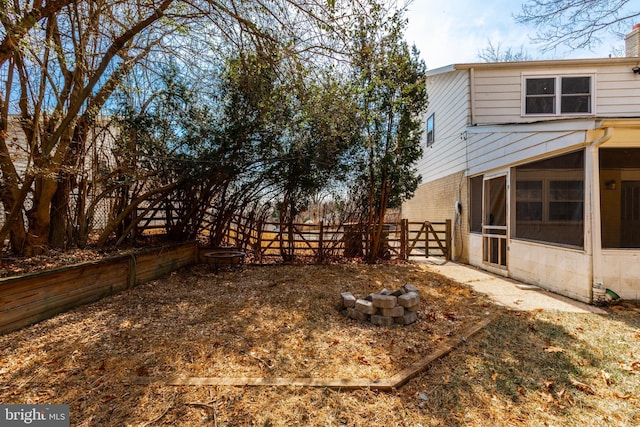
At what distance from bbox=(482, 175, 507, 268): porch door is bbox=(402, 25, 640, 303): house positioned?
23mm

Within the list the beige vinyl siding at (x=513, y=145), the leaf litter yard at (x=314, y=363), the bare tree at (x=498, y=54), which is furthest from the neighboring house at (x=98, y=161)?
the bare tree at (x=498, y=54)

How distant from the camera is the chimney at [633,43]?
7.90m

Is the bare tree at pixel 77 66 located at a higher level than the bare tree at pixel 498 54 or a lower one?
lower

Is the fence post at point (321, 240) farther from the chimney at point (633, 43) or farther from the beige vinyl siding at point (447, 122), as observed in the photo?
the chimney at point (633, 43)

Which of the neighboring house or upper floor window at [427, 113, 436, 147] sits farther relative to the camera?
upper floor window at [427, 113, 436, 147]

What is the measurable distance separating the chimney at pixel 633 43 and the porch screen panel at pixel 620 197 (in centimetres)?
620

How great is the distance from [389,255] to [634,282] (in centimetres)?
439

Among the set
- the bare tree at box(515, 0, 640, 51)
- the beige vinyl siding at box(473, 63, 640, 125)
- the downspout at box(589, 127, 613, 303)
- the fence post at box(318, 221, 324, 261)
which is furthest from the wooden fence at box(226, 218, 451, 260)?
the bare tree at box(515, 0, 640, 51)

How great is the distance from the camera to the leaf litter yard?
201 cm

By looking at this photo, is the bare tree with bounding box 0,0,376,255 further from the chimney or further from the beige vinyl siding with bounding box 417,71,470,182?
the chimney

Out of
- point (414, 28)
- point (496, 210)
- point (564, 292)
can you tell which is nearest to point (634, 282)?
point (564, 292)

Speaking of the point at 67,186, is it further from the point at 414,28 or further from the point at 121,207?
the point at 414,28

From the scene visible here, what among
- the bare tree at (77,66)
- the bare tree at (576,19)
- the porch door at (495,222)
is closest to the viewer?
the bare tree at (77,66)

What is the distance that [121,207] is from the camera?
18.6 ft
